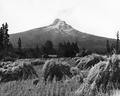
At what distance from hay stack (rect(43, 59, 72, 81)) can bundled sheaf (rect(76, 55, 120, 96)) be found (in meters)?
2.48

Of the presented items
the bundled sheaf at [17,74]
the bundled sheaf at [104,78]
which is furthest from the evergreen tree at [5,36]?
the bundled sheaf at [104,78]

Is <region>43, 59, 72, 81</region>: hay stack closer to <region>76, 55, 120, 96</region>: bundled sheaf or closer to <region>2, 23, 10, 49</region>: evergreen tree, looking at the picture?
<region>76, 55, 120, 96</region>: bundled sheaf

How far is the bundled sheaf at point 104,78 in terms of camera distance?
542 centimetres

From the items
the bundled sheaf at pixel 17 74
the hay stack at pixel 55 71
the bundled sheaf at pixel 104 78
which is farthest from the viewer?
the bundled sheaf at pixel 17 74

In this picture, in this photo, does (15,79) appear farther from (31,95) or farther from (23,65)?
(31,95)

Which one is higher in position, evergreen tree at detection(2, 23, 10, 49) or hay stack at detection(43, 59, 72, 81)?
evergreen tree at detection(2, 23, 10, 49)

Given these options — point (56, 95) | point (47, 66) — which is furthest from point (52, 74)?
point (56, 95)

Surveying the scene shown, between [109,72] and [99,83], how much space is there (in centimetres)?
37

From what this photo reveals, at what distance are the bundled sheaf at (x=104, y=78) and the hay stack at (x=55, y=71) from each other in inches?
97.8

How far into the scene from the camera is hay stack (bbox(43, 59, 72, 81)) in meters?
8.31

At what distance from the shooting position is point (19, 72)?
30.7 feet

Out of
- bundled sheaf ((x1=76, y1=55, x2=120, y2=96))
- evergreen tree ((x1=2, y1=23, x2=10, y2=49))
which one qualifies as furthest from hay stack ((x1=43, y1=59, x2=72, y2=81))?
evergreen tree ((x1=2, y1=23, x2=10, y2=49))

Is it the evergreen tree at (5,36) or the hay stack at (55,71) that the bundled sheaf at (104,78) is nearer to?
the hay stack at (55,71)

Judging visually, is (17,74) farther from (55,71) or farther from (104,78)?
(104,78)
